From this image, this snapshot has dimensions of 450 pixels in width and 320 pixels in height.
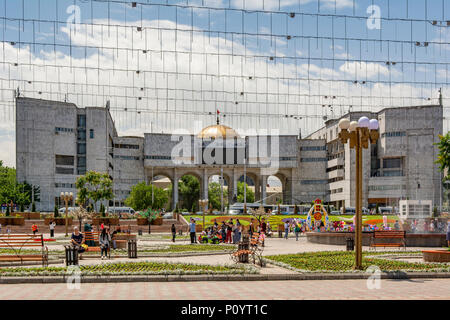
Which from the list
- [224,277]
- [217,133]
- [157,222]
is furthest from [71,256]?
[217,133]

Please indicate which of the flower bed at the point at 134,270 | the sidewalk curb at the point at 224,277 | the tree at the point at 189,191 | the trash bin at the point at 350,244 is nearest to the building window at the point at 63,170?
the tree at the point at 189,191

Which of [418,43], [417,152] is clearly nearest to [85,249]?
[418,43]

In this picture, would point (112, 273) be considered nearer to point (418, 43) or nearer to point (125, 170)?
point (418, 43)

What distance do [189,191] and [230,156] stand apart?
14.1 meters

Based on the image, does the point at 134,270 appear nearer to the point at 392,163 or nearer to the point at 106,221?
the point at 106,221

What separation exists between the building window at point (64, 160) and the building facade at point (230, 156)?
16 cm

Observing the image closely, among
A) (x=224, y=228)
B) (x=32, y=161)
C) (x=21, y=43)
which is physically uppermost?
(x=21, y=43)

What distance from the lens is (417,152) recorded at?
89.9 metres

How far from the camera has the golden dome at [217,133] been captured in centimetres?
10762

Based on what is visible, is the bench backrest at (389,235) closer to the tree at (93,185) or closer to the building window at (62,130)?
the tree at (93,185)

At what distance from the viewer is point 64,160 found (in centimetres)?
9381

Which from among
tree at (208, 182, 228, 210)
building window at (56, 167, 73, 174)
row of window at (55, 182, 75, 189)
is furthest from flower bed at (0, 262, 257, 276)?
tree at (208, 182, 228, 210)

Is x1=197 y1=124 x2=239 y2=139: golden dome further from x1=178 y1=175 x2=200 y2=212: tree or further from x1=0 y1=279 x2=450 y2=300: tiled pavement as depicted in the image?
x1=0 y1=279 x2=450 y2=300: tiled pavement

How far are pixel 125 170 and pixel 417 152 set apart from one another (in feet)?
167
